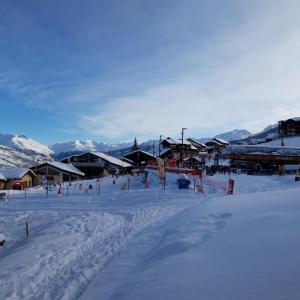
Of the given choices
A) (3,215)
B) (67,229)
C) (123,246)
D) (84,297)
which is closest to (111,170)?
(3,215)

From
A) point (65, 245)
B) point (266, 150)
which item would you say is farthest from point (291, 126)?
point (65, 245)

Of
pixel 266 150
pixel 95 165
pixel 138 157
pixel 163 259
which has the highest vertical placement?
pixel 138 157

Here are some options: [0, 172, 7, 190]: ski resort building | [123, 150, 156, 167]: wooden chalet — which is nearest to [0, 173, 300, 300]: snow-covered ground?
[0, 172, 7, 190]: ski resort building

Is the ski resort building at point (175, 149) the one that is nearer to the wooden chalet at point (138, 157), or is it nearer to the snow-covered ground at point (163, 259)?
the wooden chalet at point (138, 157)

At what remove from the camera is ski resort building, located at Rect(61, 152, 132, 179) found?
64.6m

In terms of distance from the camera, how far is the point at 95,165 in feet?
216

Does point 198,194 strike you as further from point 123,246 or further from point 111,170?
point 111,170

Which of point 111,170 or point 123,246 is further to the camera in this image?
point 111,170

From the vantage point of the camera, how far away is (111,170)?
213 feet

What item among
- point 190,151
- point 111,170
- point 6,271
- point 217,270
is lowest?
point 6,271

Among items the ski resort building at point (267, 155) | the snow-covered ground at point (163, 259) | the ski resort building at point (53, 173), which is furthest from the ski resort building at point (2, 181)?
the snow-covered ground at point (163, 259)

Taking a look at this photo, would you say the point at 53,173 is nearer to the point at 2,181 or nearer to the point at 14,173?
the point at 14,173

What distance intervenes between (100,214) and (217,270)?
14004 millimetres

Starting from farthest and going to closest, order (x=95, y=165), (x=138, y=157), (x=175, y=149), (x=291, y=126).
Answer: (x=291, y=126) < (x=175, y=149) < (x=138, y=157) < (x=95, y=165)
